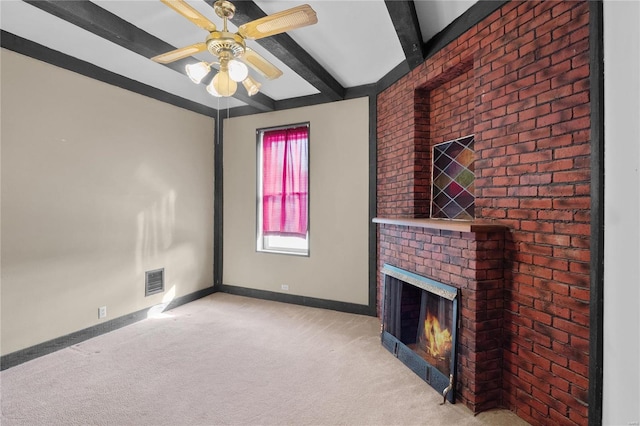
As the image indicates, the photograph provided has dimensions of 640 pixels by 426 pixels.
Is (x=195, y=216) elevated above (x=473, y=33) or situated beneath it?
situated beneath

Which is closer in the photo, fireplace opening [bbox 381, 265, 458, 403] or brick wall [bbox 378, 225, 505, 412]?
brick wall [bbox 378, 225, 505, 412]

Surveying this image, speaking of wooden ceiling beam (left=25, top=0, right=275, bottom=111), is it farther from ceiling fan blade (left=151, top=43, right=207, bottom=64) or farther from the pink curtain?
the pink curtain

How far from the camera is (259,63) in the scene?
2395 millimetres

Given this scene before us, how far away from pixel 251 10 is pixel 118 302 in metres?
3.30

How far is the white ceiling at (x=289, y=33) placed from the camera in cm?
238

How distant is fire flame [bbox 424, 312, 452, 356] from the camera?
231 cm

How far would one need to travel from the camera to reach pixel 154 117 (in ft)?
12.7

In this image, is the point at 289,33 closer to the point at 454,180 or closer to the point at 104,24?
the point at 104,24

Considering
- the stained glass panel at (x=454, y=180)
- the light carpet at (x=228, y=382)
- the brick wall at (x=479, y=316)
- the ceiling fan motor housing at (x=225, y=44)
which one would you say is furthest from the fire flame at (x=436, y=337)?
the ceiling fan motor housing at (x=225, y=44)

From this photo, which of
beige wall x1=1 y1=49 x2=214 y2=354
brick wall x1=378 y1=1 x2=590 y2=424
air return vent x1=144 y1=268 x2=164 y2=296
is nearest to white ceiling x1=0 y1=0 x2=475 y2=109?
beige wall x1=1 y1=49 x2=214 y2=354

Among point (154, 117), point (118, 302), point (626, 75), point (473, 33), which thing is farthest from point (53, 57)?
point (626, 75)

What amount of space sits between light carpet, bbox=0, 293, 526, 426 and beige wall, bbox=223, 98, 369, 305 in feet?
2.43

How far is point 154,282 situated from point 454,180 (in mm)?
3703

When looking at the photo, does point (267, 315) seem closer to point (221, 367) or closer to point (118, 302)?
point (221, 367)
